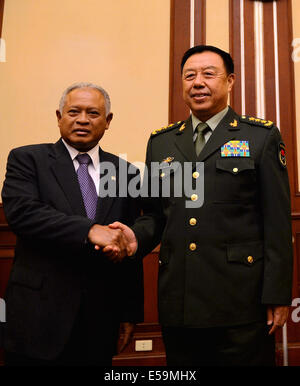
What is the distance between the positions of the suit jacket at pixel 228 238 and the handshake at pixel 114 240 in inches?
1.6

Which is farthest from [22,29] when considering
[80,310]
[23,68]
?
[80,310]

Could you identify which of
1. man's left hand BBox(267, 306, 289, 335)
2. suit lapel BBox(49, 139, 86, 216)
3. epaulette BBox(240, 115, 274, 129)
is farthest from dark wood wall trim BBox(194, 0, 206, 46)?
man's left hand BBox(267, 306, 289, 335)

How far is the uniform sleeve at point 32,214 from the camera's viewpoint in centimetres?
114

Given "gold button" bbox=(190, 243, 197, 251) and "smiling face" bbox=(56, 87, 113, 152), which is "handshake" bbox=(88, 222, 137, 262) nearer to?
"gold button" bbox=(190, 243, 197, 251)

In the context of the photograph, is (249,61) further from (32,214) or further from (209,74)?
(32,214)

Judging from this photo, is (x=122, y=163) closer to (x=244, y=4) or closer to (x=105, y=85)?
(x=105, y=85)

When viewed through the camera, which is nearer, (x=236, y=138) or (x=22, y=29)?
(x=236, y=138)

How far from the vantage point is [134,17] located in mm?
2584

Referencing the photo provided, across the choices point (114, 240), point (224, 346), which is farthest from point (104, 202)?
point (224, 346)

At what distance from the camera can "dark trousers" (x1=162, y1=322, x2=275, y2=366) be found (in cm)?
113

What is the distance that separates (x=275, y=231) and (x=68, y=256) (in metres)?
0.67

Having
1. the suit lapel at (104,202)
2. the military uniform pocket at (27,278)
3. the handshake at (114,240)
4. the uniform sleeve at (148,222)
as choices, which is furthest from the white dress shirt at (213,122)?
the military uniform pocket at (27,278)

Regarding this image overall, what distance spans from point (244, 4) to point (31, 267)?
2413 mm

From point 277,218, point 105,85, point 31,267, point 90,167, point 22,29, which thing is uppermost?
point 22,29
